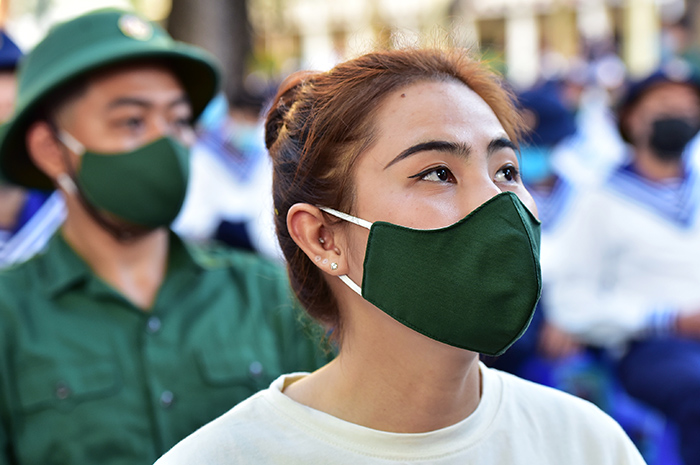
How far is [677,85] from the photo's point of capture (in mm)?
4109

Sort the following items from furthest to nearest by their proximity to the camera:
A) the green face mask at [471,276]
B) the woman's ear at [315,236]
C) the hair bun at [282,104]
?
the hair bun at [282,104]
the woman's ear at [315,236]
the green face mask at [471,276]

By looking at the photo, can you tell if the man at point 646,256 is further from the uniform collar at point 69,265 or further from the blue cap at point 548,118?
the uniform collar at point 69,265

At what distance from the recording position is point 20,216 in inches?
134

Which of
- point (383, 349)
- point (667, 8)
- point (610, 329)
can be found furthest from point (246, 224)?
point (667, 8)

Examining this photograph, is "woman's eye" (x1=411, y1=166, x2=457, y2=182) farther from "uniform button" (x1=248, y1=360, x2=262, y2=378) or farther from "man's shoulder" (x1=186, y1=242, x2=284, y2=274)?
"man's shoulder" (x1=186, y1=242, x2=284, y2=274)

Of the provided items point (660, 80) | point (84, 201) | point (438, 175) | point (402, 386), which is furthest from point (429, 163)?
point (660, 80)

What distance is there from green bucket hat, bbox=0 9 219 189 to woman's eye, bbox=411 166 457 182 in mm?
1389

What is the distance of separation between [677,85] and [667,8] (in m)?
14.8

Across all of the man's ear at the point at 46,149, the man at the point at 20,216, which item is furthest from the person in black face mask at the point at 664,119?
the man at the point at 20,216

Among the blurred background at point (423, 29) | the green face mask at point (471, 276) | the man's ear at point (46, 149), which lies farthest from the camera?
the blurred background at point (423, 29)

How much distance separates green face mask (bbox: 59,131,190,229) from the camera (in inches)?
91.6

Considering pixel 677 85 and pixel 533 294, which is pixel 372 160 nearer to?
pixel 533 294

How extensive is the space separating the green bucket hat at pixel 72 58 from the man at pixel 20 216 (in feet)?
2.26

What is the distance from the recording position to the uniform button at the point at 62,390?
2070 millimetres
